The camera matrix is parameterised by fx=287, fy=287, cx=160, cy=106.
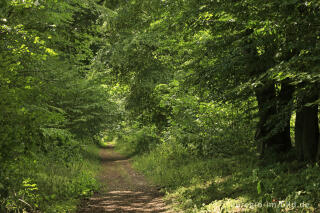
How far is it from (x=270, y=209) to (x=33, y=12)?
30.4 ft

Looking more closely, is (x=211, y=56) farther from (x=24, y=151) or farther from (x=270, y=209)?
(x=24, y=151)

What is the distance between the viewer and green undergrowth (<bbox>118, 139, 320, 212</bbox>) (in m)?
5.93

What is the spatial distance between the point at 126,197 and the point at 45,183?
9.53 feet

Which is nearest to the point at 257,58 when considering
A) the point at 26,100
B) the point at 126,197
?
the point at 26,100

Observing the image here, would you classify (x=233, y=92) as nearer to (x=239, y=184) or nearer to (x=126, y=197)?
(x=239, y=184)

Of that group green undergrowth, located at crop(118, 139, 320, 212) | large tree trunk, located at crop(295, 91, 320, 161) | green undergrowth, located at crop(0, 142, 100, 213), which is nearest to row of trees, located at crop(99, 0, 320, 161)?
large tree trunk, located at crop(295, 91, 320, 161)

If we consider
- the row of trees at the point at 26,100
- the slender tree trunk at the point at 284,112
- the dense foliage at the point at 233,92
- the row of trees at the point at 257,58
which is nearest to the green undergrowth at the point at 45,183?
the row of trees at the point at 26,100

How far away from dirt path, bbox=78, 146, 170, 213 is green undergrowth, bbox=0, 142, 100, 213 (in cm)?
57

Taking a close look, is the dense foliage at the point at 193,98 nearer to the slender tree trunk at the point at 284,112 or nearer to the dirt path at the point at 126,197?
the slender tree trunk at the point at 284,112

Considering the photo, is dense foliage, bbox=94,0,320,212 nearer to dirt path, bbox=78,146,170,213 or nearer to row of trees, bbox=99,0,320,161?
row of trees, bbox=99,0,320,161

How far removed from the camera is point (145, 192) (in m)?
11.3

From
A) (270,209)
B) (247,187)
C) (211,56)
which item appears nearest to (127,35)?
(211,56)

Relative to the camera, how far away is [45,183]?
32.7 ft

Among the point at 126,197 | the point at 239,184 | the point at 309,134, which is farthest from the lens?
the point at 126,197
